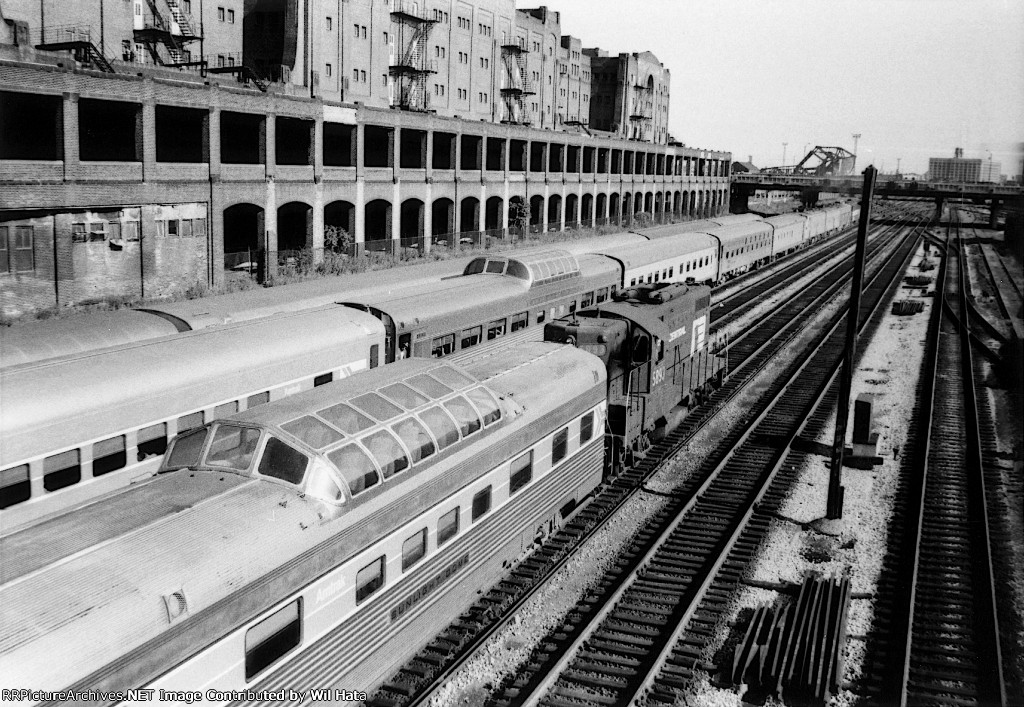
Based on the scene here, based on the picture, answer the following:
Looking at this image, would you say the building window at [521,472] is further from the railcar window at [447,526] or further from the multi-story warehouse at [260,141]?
the multi-story warehouse at [260,141]

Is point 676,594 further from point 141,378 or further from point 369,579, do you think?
point 141,378

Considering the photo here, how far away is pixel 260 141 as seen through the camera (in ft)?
139

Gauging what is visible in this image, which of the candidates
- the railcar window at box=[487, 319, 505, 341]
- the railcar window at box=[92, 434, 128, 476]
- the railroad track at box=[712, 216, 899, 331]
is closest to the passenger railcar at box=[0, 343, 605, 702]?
the railcar window at box=[92, 434, 128, 476]

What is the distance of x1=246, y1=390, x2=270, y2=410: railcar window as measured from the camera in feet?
51.4

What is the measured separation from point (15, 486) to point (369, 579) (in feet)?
18.0

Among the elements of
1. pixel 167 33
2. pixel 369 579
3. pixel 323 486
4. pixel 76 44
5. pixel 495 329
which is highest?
pixel 167 33

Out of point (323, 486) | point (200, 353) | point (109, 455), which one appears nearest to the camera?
point (323, 486)

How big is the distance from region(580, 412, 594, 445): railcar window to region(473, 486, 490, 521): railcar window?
413 centimetres

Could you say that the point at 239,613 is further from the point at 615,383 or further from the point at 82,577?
the point at 615,383

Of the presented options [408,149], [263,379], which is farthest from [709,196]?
[263,379]

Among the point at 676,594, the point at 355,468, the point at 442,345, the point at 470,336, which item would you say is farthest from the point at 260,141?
the point at 355,468

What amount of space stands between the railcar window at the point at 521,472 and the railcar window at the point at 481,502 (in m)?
0.81

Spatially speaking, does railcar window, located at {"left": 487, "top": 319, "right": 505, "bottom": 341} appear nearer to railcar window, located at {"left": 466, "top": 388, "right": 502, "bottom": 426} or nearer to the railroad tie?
railcar window, located at {"left": 466, "top": 388, "right": 502, "bottom": 426}

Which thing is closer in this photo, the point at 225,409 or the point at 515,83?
the point at 225,409
